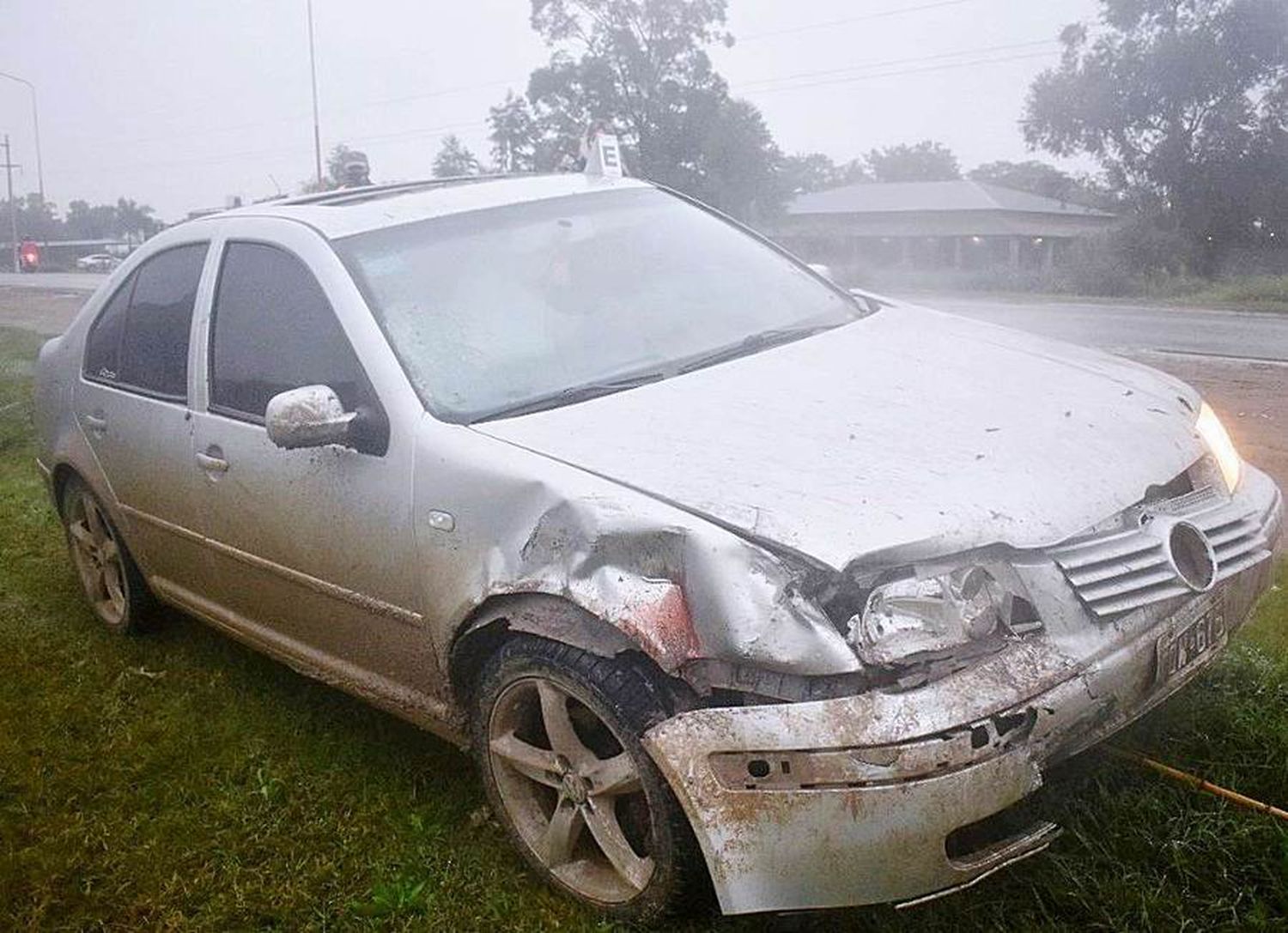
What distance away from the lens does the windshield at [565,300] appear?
3043mm

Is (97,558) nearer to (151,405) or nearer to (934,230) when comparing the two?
(151,405)

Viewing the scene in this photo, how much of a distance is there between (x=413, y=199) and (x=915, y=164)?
8375cm

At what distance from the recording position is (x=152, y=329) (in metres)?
4.05

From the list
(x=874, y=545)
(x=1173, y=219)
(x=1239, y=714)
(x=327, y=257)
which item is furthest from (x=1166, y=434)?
(x=1173, y=219)

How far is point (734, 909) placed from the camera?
2.24 metres

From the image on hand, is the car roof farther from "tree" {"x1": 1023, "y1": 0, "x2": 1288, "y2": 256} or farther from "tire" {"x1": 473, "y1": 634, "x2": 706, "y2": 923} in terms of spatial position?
"tree" {"x1": 1023, "y1": 0, "x2": 1288, "y2": 256}

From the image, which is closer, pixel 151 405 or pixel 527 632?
pixel 527 632

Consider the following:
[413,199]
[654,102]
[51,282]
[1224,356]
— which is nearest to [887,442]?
[413,199]

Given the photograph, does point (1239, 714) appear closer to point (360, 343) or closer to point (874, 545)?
point (874, 545)

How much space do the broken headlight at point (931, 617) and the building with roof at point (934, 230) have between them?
41.0 m

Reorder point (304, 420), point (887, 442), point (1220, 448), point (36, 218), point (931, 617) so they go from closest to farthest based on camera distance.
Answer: point (931, 617) → point (887, 442) → point (304, 420) → point (1220, 448) → point (36, 218)

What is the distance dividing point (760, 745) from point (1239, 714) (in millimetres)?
1461

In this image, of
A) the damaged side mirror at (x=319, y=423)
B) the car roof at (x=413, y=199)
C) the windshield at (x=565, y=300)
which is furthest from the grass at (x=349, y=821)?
the car roof at (x=413, y=199)

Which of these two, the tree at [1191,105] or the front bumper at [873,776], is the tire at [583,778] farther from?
the tree at [1191,105]
